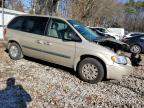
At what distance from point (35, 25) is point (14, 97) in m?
3.39

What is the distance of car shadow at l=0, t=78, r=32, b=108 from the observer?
5230 millimetres

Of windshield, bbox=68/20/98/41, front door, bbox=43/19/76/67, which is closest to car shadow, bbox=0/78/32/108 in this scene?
front door, bbox=43/19/76/67

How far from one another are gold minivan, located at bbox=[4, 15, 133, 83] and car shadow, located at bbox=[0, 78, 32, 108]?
1.83 m

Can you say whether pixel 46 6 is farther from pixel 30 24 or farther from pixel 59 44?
pixel 59 44

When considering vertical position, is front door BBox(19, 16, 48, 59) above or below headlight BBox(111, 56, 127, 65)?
above

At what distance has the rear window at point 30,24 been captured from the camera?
26.8 ft

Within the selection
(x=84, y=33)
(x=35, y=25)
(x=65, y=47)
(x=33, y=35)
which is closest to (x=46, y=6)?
(x=35, y=25)

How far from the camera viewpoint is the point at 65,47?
7426 mm

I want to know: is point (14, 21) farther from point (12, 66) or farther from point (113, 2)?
point (113, 2)

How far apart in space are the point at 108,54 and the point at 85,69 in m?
0.81

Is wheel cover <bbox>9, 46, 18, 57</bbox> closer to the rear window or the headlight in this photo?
the rear window

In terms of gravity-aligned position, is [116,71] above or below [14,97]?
above

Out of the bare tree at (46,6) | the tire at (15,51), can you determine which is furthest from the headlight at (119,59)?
the bare tree at (46,6)

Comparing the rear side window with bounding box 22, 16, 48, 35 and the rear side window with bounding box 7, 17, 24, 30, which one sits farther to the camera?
the rear side window with bounding box 7, 17, 24, 30
